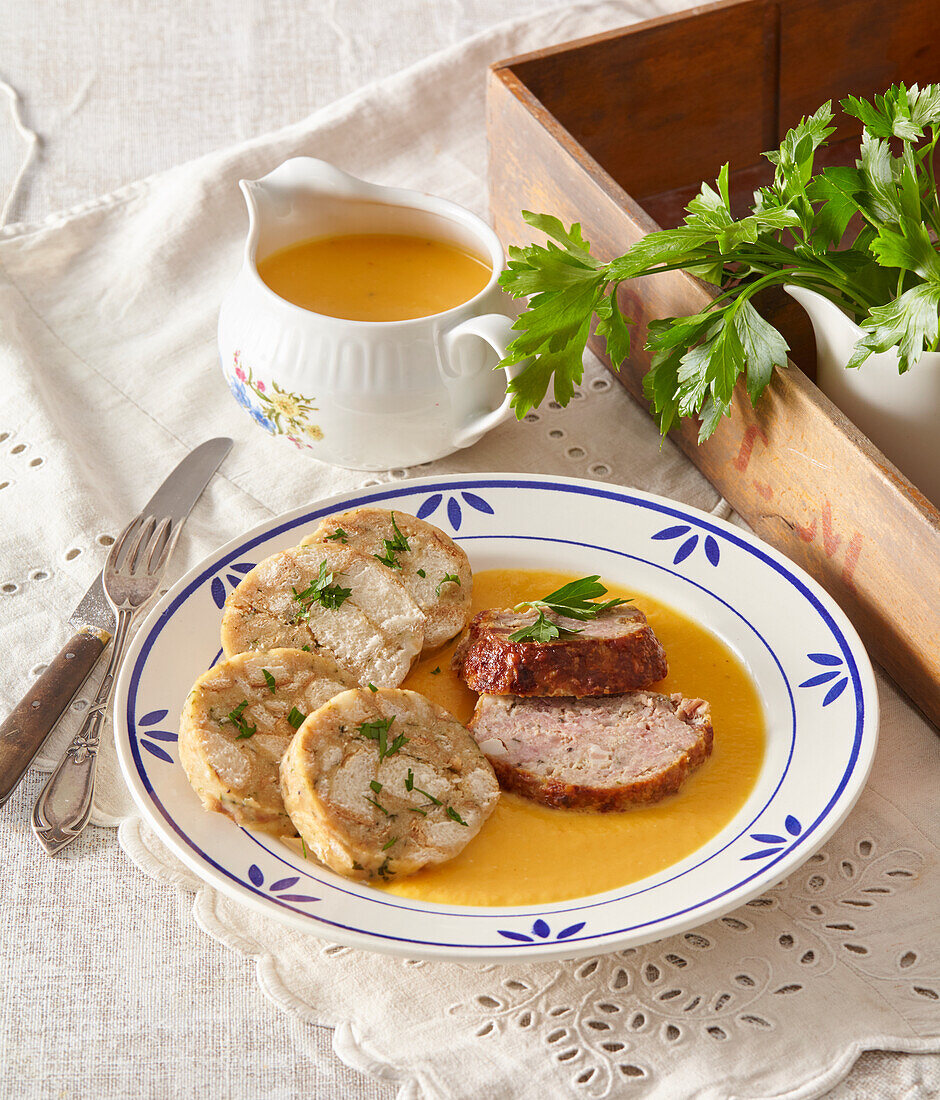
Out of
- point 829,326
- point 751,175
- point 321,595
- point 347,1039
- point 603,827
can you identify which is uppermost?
point 829,326

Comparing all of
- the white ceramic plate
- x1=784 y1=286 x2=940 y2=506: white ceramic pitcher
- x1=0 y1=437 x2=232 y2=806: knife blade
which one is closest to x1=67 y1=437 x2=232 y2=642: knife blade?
x1=0 y1=437 x2=232 y2=806: knife blade

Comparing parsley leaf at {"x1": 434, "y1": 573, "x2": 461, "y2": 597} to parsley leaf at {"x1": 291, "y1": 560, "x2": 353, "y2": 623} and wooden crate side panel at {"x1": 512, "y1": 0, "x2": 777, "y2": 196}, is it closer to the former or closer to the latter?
parsley leaf at {"x1": 291, "y1": 560, "x2": 353, "y2": 623}

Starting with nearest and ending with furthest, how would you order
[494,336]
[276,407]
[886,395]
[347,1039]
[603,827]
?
1. [347,1039]
2. [603,827]
3. [886,395]
4. [494,336]
5. [276,407]

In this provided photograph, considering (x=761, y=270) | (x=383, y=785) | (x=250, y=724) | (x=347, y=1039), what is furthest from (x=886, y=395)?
(x=347, y=1039)

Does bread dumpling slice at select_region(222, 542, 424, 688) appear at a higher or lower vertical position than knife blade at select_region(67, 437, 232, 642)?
higher

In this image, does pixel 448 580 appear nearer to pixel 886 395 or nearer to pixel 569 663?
pixel 569 663

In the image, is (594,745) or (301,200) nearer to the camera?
(594,745)

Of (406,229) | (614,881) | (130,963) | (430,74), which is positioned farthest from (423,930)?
(430,74)
